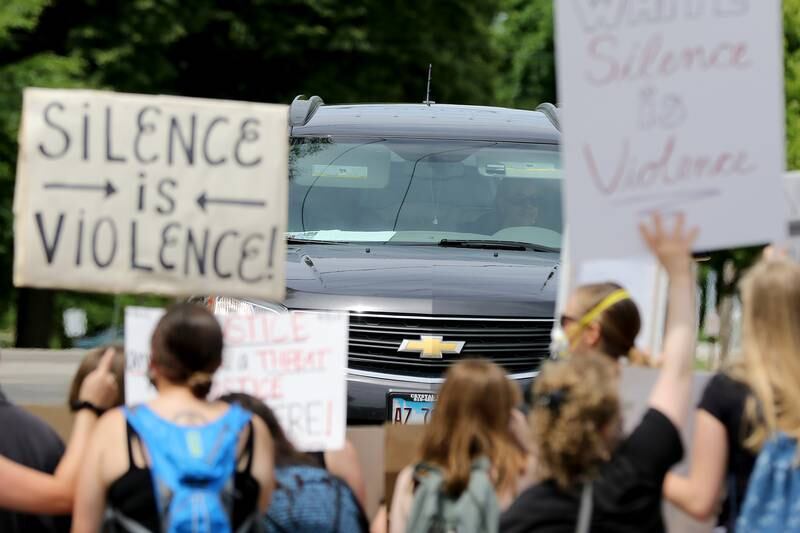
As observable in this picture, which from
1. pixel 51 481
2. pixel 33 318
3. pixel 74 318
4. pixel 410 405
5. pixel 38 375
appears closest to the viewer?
pixel 51 481

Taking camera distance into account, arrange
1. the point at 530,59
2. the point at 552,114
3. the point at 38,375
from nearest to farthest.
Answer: the point at 552,114
the point at 38,375
the point at 530,59

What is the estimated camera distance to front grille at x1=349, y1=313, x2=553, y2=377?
7.74m

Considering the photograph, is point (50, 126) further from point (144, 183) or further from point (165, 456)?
point (165, 456)

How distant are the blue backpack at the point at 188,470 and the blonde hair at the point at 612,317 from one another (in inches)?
50.5

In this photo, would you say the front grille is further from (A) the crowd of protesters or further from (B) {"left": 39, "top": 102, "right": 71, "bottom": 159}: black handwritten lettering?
(A) the crowd of protesters

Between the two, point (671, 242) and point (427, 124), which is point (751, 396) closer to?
point (671, 242)

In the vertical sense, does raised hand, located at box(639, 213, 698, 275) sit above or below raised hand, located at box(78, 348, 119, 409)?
above

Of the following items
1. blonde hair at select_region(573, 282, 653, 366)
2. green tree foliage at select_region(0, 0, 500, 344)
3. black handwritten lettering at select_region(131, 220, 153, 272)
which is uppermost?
green tree foliage at select_region(0, 0, 500, 344)

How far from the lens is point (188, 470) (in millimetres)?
4332

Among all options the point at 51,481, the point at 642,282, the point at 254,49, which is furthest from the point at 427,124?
the point at 254,49

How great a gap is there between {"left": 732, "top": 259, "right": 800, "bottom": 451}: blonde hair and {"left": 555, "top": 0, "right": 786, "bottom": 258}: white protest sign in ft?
1.39

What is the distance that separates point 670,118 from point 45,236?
1957 millimetres

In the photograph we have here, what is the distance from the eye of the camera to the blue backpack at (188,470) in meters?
4.33

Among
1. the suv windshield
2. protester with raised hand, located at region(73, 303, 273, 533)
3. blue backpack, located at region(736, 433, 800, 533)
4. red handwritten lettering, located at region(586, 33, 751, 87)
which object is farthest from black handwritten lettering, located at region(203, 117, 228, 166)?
the suv windshield
